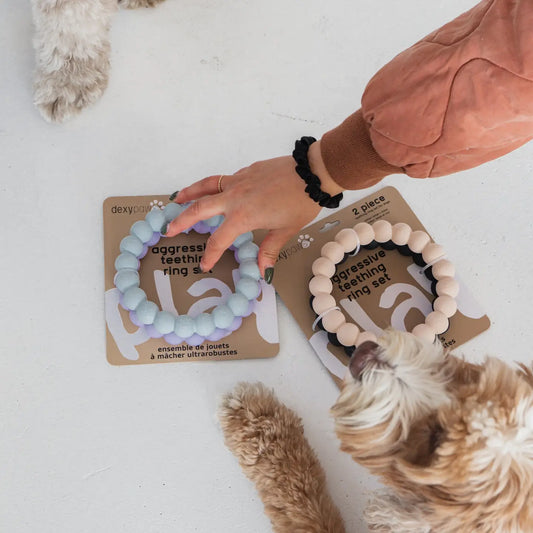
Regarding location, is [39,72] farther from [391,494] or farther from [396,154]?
[391,494]

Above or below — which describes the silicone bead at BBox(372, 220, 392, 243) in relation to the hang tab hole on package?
below

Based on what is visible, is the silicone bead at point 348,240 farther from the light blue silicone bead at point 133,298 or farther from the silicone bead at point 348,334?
the light blue silicone bead at point 133,298

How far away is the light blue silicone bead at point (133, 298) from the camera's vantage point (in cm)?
87

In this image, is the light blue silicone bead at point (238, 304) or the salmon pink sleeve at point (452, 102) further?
the light blue silicone bead at point (238, 304)

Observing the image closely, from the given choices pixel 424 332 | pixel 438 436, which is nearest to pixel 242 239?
pixel 424 332

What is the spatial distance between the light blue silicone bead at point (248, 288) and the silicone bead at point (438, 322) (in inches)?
11.8

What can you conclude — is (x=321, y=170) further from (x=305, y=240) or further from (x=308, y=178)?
(x=305, y=240)

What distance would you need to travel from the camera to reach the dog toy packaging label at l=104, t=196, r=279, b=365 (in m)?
0.88

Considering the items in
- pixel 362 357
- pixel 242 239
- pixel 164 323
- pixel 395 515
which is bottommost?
pixel 395 515

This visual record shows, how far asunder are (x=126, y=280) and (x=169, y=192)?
203mm

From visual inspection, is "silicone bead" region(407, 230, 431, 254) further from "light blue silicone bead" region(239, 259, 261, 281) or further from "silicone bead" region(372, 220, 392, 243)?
"light blue silicone bead" region(239, 259, 261, 281)

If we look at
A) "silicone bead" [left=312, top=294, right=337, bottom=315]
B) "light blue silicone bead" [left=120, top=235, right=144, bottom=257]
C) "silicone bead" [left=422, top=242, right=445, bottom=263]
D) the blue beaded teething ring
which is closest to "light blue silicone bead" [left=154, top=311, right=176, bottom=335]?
the blue beaded teething ring

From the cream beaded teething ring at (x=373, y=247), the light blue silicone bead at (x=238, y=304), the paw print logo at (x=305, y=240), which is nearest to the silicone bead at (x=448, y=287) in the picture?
the cream beaded teething ring at (x=373, y=247)

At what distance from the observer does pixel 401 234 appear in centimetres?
94
